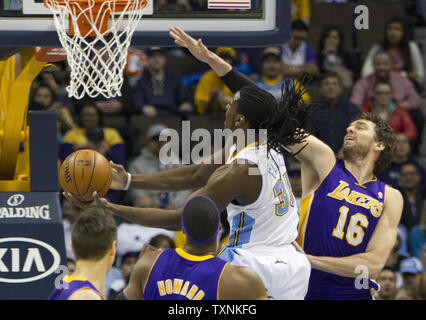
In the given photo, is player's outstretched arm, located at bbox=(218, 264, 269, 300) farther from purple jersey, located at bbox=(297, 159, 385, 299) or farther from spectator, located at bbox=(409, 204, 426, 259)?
spectator, located at bbox=(409, 204, 426, 259)

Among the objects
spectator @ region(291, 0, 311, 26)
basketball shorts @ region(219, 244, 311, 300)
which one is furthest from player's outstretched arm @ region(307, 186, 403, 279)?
spectator @ region(291, 0, 311, 26)

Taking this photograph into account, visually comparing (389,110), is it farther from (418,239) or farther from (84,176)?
(84,176)

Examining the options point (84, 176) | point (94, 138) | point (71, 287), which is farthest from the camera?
point (94, 138)

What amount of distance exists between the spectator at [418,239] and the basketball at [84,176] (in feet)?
12.4

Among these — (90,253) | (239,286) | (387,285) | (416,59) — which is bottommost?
(387,285)

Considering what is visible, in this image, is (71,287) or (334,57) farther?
(334,57)

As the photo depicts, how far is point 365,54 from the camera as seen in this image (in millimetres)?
9461

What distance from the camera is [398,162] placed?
7.94 m

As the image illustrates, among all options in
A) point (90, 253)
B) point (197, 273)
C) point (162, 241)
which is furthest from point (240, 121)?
point (162, 241)

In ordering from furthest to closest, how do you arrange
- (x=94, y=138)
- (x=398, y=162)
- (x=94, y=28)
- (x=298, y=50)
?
1. (x=298, y=50)
2. (x=398, y=162)
3. (x=94, y=138)
4. (x=94, y=28)

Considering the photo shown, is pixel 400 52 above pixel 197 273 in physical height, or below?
above

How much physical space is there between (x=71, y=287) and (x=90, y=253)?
18 cm

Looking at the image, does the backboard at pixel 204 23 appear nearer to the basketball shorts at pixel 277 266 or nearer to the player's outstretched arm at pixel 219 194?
the player's outstretched arm at pixel 219 194

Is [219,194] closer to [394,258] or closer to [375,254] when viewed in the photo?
[375,254]
